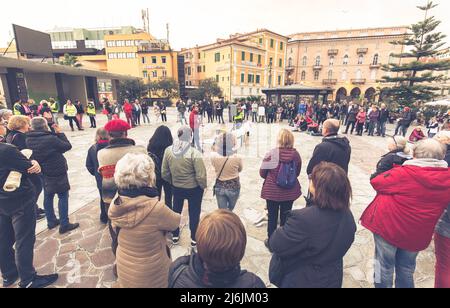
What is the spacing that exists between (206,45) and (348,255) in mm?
47159

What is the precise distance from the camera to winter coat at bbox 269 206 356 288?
1509 mm

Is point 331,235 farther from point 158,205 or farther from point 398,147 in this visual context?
point 398,147

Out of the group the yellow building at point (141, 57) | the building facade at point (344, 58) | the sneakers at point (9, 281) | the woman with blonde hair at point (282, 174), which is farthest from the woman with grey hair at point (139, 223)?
the building facade at point (344, 58)

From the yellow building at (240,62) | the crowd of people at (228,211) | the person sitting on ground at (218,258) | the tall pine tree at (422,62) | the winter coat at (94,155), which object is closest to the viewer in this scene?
the person sitting on ground at (218,258)

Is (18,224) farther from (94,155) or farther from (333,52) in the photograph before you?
(333,52)

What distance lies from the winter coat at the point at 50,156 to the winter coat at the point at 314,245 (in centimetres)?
316

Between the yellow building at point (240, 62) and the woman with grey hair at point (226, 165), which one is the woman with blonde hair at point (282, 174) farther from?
the yellow building at point (240, 62)

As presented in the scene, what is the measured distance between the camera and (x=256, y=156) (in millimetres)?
8266

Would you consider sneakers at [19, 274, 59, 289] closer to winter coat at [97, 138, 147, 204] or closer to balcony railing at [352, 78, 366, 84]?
winter coat at [97, 138, 147, 204]

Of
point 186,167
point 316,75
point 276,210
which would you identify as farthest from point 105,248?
point 316,75

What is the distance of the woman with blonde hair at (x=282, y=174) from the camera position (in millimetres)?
2893

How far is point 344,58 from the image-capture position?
45438 mm

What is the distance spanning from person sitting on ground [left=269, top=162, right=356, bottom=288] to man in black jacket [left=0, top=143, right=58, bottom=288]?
268cm

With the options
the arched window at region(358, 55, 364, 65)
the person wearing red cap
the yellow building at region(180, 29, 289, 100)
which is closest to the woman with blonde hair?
the person wearing red cap
